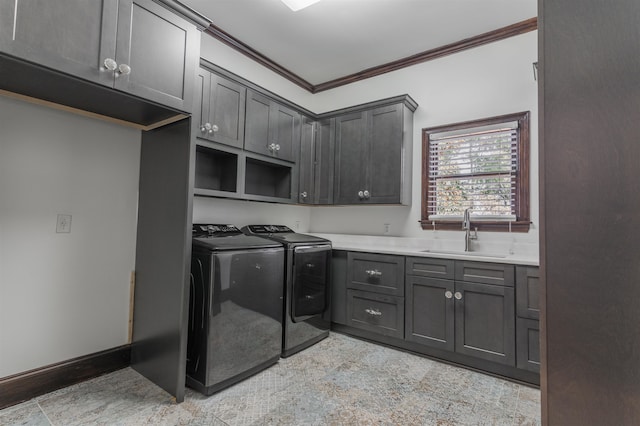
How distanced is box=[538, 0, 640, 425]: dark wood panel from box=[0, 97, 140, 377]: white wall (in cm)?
258

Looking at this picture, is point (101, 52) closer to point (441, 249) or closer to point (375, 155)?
point (375, 155)

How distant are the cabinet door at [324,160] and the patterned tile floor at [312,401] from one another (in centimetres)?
180

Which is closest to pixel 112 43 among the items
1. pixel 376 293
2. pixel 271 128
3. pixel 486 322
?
pixel 271 128

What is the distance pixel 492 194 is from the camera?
9.70 feet

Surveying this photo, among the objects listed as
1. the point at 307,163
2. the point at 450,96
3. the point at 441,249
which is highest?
the point at 450,96

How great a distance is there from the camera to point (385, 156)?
10.6 ft

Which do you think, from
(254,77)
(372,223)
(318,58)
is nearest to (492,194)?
(372,223)

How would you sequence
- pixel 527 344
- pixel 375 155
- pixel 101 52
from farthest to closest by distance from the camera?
pixel 375 155
pixel 527 344
pixel 101 52

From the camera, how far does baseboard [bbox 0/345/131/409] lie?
1851 mm

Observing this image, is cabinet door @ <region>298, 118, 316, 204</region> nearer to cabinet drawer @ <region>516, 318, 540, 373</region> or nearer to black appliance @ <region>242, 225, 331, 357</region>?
black appliance @ <region>242, 225, 331, 357</region>

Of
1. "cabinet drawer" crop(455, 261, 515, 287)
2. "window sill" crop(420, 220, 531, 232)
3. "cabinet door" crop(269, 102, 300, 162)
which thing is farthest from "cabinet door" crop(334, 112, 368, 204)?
"cabinet drawer" crop(455, 261, 515, 287)

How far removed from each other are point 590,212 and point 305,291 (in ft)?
7.60

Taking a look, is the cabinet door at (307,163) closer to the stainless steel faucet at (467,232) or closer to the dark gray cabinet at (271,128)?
the dark gray cabinet at (271,128)

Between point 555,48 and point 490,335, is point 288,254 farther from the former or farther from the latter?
point 555,48
